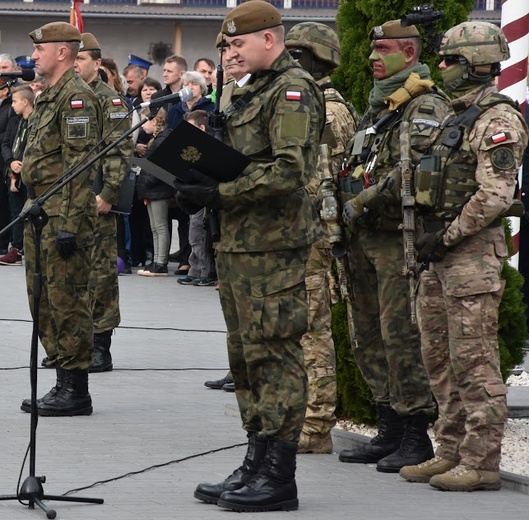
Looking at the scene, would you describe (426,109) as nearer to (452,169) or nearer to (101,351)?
(452,169)

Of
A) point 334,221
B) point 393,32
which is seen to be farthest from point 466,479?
point 393,32

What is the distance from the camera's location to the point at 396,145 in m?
6.79

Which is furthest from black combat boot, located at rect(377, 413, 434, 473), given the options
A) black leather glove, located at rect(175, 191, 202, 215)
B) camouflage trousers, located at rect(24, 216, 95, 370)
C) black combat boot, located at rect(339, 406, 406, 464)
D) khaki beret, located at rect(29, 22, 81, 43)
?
khaki beret, located at rect(29, 22, 81, 43)

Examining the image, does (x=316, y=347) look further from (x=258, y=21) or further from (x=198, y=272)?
(x=198, y=272)

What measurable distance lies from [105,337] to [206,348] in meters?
1.49

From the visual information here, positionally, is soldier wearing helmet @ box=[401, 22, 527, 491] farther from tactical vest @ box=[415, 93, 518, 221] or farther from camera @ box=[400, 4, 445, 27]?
camera @ box=[400, 4, 445, 27]

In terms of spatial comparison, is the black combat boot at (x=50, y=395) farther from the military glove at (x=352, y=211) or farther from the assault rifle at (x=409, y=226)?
the assault rifle at (x=409, y=226)

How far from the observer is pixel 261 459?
6117 millimetres

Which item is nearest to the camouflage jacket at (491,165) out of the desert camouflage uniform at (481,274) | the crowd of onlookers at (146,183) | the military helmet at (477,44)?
the desert camouflage uniform at (481,274)

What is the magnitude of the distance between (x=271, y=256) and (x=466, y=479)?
1.39 meters

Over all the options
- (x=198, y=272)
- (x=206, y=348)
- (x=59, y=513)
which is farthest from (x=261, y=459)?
(x=198, y=272)

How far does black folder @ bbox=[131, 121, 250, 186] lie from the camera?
228 inches

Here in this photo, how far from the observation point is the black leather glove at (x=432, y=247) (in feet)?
20.7

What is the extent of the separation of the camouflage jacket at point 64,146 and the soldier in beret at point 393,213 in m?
1.88
